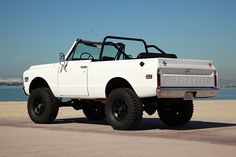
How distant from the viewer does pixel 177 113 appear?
11.8m

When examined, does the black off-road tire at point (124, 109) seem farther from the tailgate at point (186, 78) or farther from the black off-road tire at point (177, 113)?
the black off-road tire at point (177, 113)

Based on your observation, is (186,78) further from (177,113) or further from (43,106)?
(43,106)

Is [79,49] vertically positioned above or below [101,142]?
above

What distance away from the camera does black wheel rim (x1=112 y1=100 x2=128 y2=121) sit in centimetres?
1044

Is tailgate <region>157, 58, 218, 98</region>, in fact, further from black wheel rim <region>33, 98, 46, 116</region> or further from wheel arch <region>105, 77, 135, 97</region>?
black wheel rim <region>33, 98, 46, 116</region>

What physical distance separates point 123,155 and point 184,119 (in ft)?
17.3

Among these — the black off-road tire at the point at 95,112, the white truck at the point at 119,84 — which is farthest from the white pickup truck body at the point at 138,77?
the black off-road tire at the point at 95,112

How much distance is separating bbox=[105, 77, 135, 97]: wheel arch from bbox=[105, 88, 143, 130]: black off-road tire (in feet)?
0.88

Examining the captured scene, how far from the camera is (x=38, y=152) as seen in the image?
6.81 m

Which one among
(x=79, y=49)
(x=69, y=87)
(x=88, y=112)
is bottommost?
(x=88, y=112)

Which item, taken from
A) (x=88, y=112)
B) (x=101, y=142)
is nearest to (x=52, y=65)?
(x=88, y=112)

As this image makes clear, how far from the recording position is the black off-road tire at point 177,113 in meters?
11.6

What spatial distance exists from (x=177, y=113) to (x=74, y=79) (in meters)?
2.53

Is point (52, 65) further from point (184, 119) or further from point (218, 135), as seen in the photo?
point (218, 135)
